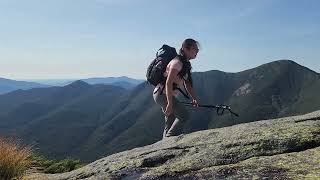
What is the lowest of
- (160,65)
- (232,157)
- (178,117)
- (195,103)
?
(232,157)

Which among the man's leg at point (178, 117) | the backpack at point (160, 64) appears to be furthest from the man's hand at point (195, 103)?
the backpack at point (160, 64)

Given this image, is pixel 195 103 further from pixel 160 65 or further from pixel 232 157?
pixel 232 157

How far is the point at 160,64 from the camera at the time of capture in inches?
494

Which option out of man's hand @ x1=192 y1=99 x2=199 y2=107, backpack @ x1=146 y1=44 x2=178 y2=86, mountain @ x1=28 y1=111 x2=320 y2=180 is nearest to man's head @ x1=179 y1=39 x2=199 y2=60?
backpack @ x1=146 y1=44 x2=178 y2=86

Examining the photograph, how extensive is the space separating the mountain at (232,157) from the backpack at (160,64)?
2036 mm

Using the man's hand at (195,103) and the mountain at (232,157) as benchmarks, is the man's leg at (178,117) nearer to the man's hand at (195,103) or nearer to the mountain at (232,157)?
the man's hand at (195,103)

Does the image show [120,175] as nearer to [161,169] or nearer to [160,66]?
[161,169]

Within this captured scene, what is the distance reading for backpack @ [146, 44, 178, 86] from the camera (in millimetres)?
12562

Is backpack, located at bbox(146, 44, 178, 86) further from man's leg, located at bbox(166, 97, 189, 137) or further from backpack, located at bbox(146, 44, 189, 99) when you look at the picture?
man's leg, located at bbox(166, 97, 189, 137)

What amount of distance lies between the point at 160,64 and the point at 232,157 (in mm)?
4442

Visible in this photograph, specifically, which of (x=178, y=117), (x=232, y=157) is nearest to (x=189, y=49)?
(x=178, y=117)

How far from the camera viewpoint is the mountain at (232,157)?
25.3 feet

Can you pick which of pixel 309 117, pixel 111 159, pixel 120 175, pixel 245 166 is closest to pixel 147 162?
pixel 120 175

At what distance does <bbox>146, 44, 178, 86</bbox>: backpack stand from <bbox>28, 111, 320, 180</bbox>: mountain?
204cm
